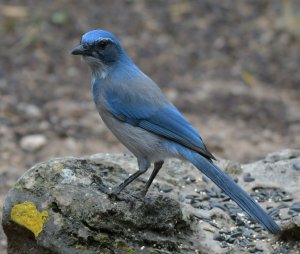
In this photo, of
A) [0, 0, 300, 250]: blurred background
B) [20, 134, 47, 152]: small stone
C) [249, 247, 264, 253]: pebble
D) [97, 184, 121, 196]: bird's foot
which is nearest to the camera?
[97, 184, 121, 196]: bird's foot

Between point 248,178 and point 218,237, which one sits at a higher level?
point 248,178

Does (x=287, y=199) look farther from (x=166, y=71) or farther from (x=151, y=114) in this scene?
(x=166, y=71)

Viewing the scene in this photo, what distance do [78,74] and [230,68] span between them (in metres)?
2.19

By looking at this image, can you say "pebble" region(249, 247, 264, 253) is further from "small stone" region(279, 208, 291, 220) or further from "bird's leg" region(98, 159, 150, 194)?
"bird's leg" region(98, 159, 150, 194)

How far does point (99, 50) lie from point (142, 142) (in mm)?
757

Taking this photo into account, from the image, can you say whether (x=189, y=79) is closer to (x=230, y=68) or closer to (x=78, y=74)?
(x=230, y=68)

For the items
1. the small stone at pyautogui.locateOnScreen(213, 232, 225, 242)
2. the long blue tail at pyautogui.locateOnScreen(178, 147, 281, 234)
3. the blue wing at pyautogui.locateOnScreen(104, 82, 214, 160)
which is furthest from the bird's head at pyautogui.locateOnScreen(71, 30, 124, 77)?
the small stone at pyautogui.locateOnScreen(213, 232, 225, 242)

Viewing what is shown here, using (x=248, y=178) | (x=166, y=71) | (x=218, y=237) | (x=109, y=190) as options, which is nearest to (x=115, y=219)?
(x=109, y=190)

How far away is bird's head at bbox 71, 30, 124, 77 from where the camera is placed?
17.6 ft

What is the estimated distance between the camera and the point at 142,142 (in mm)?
5215

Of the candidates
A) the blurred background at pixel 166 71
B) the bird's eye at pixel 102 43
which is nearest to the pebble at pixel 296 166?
the bird's eye at pixel 102 43

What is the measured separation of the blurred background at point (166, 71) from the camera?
8.73 m

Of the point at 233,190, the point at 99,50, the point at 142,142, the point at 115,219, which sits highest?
the point at 99,50

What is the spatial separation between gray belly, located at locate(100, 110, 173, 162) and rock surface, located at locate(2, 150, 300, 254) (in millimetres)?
282
